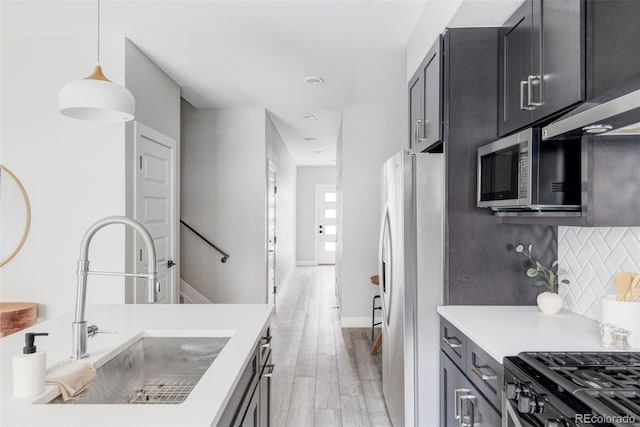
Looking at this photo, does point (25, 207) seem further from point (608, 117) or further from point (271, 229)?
point (608, 117)

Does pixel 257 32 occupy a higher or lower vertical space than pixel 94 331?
higher

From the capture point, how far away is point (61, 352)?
1.31 meters

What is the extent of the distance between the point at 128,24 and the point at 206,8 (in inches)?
25.5

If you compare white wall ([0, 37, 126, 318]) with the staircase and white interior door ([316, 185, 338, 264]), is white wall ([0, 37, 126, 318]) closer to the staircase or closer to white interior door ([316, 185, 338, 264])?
the staircase

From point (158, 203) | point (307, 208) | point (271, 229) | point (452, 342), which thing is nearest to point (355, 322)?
point (271, 229)

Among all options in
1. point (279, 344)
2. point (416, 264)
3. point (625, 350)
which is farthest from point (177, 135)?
point (625, 350)

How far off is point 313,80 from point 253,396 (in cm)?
310

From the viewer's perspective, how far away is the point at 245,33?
2.90 m

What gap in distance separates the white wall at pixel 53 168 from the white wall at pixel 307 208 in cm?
777

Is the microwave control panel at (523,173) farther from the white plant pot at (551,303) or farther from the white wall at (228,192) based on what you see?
the white wall at (228,192)

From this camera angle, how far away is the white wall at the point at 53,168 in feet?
9.60

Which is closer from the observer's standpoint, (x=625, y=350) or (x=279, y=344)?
(x=625, y=350)

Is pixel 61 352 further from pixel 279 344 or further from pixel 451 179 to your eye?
pixel 279 344

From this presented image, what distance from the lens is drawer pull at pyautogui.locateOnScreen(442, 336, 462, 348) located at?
178 centimetres
